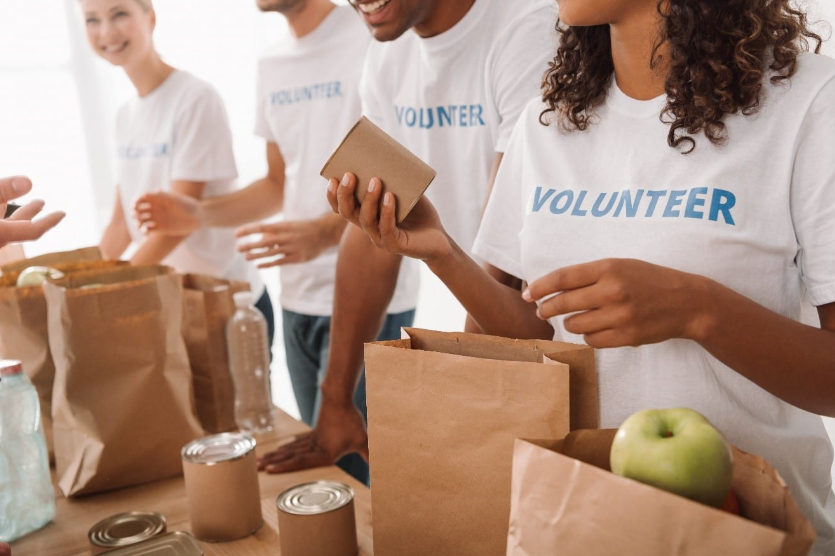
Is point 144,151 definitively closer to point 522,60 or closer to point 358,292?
point 358,292

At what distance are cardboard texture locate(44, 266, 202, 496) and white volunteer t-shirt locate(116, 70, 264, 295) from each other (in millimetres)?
1171

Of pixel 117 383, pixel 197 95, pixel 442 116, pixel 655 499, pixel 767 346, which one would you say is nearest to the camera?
pixel 655 499

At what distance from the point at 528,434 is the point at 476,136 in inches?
34.4

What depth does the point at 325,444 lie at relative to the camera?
1302mm

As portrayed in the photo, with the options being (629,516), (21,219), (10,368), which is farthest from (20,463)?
(629,516)

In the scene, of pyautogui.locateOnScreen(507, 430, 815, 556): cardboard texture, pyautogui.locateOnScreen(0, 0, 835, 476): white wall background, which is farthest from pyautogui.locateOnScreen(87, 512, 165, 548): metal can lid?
pyautogui.locateOnScreen(0, 0, 835, 476): white wall background

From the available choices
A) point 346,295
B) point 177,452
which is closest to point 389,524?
point 177,452

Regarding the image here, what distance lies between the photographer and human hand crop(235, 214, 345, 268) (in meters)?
1.81

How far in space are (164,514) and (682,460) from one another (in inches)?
32.1

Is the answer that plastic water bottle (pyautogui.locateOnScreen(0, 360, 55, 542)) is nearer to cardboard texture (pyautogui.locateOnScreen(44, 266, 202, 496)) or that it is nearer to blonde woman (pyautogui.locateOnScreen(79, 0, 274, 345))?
cardboard texture (pyautogui.locateOnScreen(44, 266, 202, 496))

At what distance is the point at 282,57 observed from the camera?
2.19m

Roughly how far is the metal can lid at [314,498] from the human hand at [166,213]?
1.19 m

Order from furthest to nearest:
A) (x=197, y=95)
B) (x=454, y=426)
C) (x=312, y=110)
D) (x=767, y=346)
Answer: (x=197, y=95) < (x=312, y=110) < (x=767, y=346) < (x=454, y=426)

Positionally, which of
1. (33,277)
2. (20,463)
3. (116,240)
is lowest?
(20,463)
